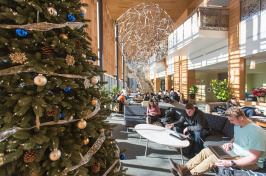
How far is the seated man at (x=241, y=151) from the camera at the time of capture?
1.72 meters

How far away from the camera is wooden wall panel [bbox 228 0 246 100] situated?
7.50m

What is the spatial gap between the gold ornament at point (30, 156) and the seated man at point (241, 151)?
2.05 m

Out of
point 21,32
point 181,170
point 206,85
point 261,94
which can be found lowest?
point 181,170

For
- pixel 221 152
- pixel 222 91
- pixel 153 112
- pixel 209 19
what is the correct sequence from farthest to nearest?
pixel 209 19 → pixel 222 91 → pixel 153 112 → pixel 221 152

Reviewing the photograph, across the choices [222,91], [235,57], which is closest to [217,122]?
[222,91]

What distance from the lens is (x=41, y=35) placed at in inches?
38.3

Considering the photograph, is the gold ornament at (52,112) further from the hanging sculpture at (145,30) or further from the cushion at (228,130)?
the hanging sculpture at (145,30)

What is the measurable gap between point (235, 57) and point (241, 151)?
7457 mm

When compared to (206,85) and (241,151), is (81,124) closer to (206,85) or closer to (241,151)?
(241,151)

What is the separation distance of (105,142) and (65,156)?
16.0 inches

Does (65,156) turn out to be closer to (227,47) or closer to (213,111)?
(213,111)

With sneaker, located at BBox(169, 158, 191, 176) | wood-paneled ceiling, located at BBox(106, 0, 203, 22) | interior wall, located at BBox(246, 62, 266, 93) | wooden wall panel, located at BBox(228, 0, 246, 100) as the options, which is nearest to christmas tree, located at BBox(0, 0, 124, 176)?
sneaker, located at BBox(169, 158, 191, 176)

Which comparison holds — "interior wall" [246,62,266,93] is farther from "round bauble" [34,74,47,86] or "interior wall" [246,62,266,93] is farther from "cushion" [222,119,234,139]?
"round bauble" [34,74,47,86]

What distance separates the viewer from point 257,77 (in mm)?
13461
